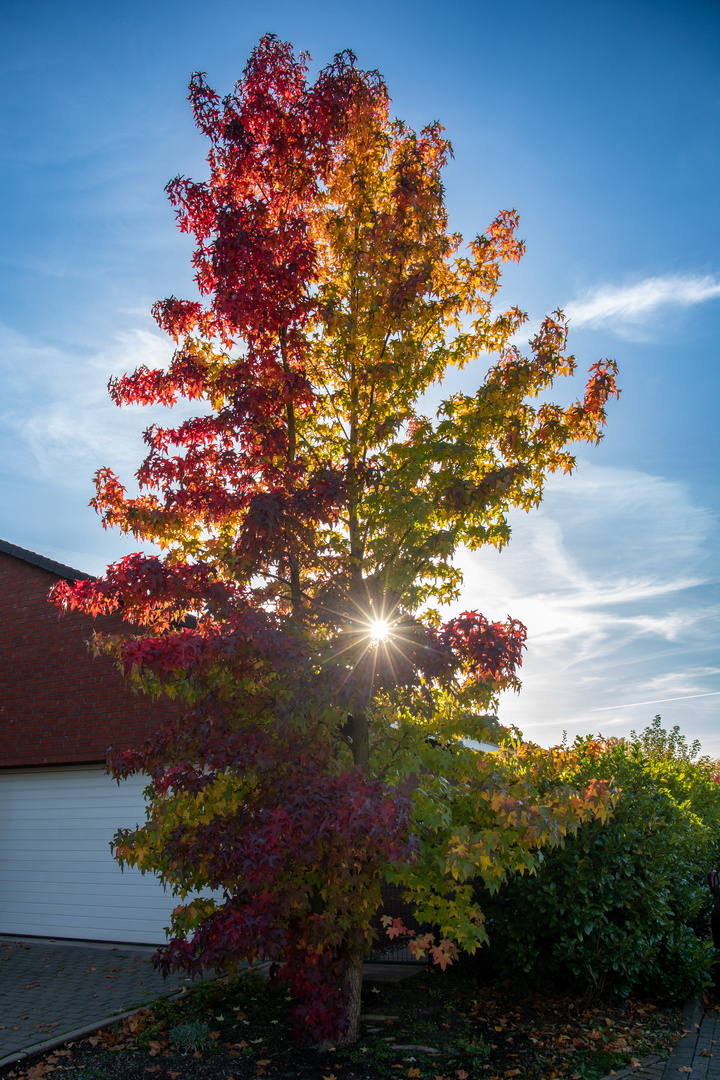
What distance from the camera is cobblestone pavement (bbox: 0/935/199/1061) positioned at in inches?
280

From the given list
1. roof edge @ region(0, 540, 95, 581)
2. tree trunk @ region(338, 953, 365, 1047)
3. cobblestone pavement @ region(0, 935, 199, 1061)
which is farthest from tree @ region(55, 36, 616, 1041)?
roof edge @ region(0, 540, 95, 581)

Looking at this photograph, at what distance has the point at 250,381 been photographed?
7.11m

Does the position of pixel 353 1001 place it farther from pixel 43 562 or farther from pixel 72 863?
pixel 43 562

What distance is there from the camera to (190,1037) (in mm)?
6426

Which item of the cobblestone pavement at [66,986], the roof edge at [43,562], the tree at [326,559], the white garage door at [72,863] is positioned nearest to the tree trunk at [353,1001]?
the tree at [326,559]

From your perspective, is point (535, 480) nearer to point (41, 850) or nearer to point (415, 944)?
point (415, 944)

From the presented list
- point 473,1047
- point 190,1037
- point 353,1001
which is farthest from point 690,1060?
point 190,1037

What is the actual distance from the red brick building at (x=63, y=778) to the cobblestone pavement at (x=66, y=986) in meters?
0.61

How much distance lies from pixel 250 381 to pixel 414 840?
4.39 meters

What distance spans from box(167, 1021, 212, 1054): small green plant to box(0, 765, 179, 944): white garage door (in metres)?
4.40

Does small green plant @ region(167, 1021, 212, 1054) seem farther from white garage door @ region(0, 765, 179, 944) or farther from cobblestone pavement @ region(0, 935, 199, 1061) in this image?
white garage door @ region(0, 765, 179, 944)

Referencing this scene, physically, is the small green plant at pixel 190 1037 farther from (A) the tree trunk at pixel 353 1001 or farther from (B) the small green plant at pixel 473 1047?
(B) the small green plant at pixel 473 1047

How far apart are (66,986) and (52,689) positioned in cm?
525

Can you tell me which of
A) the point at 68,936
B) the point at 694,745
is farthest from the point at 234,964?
the point at 694,745
